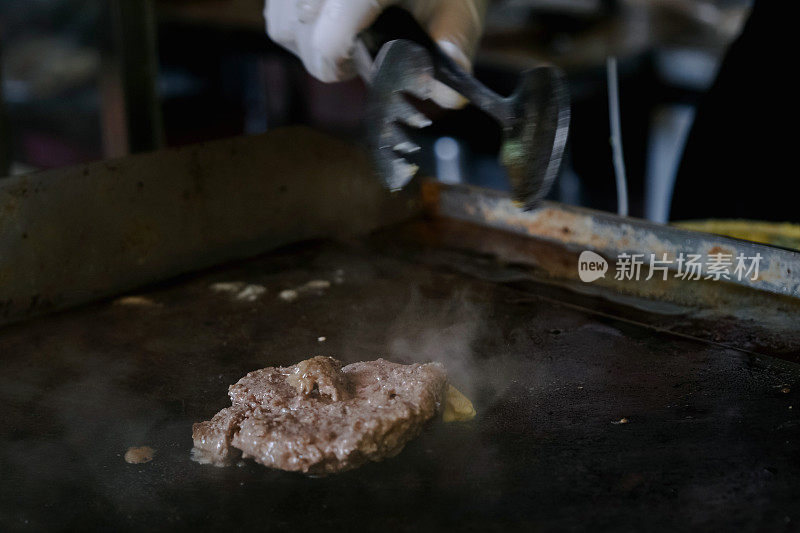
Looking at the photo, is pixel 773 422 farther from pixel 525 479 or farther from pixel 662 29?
pixel 662 29

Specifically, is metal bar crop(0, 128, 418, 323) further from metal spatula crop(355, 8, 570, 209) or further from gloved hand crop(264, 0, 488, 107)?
metal spatula crop(355, 8, 570, 209)

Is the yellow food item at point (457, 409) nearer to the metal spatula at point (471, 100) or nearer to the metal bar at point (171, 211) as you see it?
the metal spatula at point (471, 100)

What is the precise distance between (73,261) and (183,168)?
477 millimetres

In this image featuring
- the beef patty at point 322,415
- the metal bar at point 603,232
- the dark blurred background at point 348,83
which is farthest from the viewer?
the dark blurred background at point 348,83

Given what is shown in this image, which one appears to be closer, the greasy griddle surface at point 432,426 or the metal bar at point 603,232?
the greasy griddle surface at point 432,426

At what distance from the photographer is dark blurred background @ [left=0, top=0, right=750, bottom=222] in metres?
5.12

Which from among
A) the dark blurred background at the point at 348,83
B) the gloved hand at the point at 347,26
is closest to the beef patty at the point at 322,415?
the gloved hand at the point at 347,26

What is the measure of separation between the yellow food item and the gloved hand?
0.83 meters

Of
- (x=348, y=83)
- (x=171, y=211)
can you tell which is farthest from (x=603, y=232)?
(x=348, y=83)

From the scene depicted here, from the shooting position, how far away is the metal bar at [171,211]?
7.23ft

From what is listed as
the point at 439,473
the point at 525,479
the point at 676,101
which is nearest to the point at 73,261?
the point at 439,473

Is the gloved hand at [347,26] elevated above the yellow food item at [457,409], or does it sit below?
above

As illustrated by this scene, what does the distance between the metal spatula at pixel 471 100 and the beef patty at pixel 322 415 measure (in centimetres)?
44

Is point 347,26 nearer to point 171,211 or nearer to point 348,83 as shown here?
point 171,211
